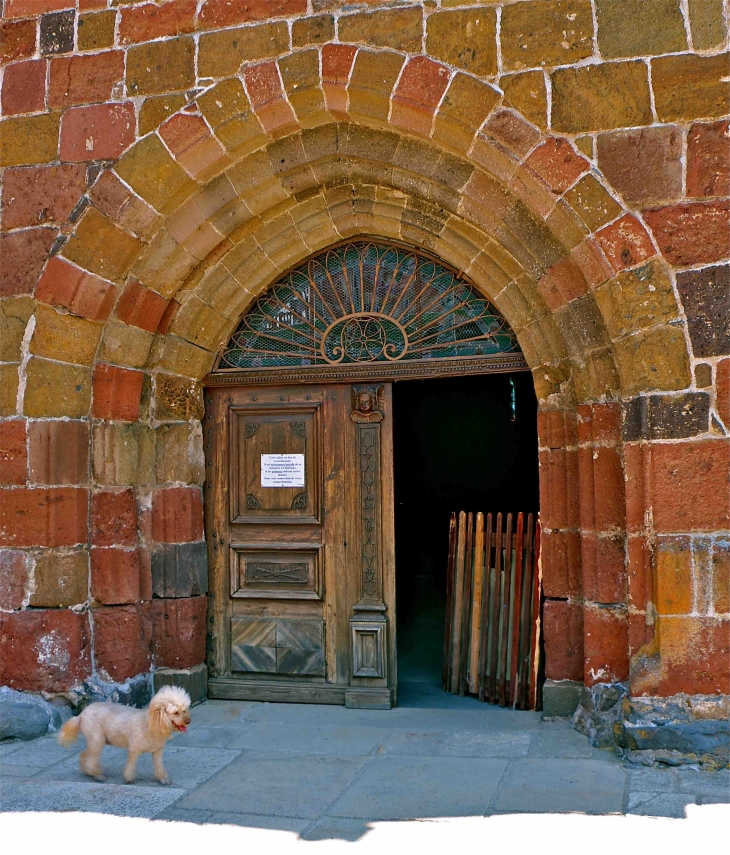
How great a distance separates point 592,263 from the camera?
4.19 meters

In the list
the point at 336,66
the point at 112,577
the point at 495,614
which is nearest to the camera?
the point at 336,66

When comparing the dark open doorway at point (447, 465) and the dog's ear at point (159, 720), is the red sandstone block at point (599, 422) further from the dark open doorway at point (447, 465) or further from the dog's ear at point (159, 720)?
the dark open doorway at point (447, 465)

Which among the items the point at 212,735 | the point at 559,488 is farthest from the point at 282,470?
the point at 559,488

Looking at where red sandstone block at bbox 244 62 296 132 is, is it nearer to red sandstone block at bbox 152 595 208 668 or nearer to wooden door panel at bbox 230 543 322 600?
wooden door panel at bbox 230 543 322 600

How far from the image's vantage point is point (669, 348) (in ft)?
13.0

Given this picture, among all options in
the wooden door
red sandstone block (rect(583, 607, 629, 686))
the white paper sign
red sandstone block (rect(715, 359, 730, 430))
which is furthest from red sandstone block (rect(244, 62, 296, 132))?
red sandstone block (rect(583, 607, 629, 686))

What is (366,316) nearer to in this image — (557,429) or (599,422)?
(557,429)

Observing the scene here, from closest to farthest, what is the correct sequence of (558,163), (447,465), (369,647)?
1. (558,163)
2. (369,647)
3. (447,465)

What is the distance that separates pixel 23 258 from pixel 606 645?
12.8 ft

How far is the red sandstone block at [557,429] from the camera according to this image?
4.54m

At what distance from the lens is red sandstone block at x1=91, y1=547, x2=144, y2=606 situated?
488 centimetres

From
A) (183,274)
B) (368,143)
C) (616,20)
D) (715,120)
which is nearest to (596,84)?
(616,20)

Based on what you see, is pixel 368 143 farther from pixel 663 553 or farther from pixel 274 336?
pixel 663 553

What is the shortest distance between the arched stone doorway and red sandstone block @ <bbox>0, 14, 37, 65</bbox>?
2.01m
